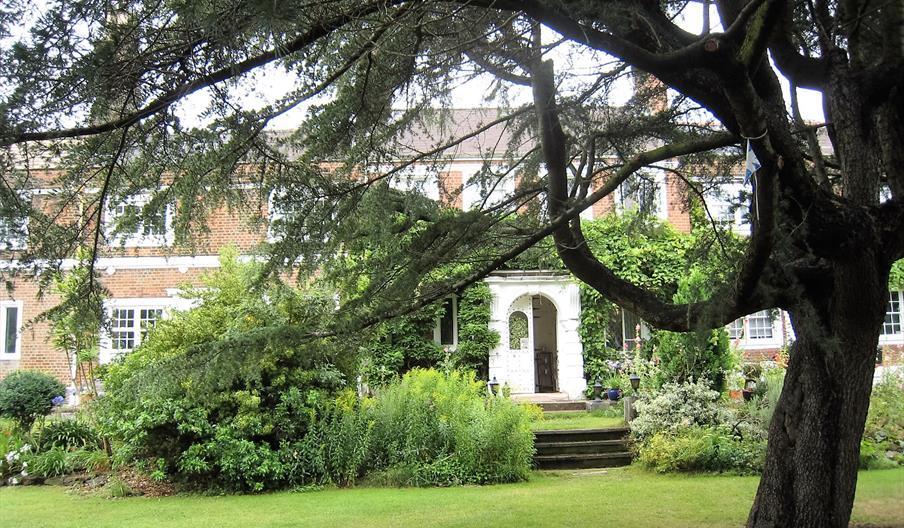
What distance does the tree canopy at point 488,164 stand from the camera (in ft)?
13.2

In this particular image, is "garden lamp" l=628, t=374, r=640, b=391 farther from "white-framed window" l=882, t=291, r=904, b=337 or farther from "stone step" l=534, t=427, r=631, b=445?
"white-framed window" l=882, t=291, r=904, b=337

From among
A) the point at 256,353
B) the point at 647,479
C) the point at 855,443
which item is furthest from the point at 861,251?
the point at 647,479

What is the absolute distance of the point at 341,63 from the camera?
543 cm

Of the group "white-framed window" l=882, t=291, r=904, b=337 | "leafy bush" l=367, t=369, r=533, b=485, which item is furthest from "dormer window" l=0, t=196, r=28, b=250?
"white-framed window" l=882, t=291, r=904, b=337

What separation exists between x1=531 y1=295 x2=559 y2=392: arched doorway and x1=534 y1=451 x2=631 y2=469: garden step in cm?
670

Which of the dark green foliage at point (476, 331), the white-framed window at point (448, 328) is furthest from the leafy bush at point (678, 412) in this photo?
the white-framed window at point (448, 328)

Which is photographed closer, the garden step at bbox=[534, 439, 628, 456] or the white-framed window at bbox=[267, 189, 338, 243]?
the white-framed window at bbox=[267, 189, 338, 243]

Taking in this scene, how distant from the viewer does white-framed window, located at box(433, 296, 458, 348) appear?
56.4 feet

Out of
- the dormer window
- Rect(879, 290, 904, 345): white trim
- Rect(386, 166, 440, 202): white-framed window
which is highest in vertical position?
Rect(386, 166, 440, 202): white-framed window

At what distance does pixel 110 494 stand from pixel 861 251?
9.29 meters

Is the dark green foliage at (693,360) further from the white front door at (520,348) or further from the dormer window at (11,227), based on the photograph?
the dormer window at (11,227)

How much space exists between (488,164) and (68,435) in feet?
28.9

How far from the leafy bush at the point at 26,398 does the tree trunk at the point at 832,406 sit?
39.1ft

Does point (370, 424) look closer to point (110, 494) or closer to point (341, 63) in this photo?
point (110, 494)
